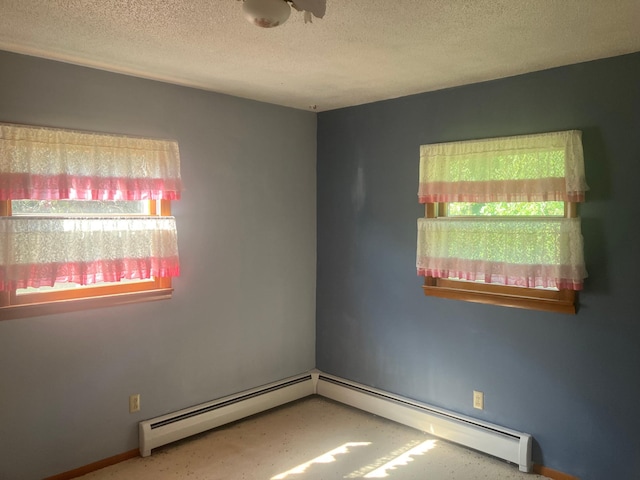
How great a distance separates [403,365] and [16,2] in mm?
3085

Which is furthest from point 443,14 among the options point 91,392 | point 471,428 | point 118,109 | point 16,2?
Answer: point 91,392

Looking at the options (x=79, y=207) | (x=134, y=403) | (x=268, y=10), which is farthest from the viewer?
(x=134, y=403)

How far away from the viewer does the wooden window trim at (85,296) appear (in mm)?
2627

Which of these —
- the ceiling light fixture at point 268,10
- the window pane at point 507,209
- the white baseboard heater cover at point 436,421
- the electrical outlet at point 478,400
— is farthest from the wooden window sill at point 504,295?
the ceiling light fixture at point 268,10

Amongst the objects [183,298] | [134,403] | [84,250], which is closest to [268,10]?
[84,250]

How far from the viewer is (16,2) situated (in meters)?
1.98

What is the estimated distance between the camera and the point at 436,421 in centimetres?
333

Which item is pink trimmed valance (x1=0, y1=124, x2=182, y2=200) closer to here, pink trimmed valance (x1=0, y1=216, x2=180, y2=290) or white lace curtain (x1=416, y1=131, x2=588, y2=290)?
pink trimmed valance (x1=0, y1=216, x2=180, y2=290)

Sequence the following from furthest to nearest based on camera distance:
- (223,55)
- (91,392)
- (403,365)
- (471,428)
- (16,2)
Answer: (403,365) < (471,428) < (91,392) < (223,55) < (16,2)

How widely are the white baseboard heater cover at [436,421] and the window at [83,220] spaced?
5.27ft

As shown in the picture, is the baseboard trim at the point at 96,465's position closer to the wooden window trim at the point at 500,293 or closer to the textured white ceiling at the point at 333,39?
the wooden window trim at the point at 500,293

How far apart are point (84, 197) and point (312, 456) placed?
6.75ft

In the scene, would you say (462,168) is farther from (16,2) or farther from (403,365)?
(16,2)

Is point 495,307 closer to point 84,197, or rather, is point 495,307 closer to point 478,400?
point 478,400
